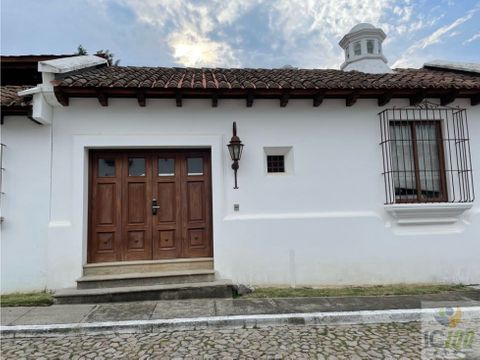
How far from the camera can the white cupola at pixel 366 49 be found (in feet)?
27.3

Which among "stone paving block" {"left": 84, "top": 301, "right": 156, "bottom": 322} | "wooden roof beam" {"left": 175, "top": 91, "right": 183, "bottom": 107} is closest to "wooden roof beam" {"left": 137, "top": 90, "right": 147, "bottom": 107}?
"wooden roof beam" {"left": 175, "top": 91, "right": 183, "bottom": 107}

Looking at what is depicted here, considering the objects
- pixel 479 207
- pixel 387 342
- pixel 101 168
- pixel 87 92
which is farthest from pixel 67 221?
pixel 479 207

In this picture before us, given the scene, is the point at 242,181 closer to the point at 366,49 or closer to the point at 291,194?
the point at 291,194

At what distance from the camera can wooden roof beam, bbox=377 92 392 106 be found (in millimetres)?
5656

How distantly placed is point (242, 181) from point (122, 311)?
118 inches

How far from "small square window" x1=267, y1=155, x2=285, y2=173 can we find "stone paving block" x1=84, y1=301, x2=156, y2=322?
130 inches

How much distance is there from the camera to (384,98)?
5734 mm

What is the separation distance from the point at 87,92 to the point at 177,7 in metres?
4.58

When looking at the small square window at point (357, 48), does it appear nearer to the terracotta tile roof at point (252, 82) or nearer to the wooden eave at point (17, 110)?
the terracotta tile roof at point (252, 82)

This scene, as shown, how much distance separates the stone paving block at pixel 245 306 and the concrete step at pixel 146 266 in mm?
917

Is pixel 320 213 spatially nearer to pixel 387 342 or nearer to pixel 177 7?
pixel 387 342

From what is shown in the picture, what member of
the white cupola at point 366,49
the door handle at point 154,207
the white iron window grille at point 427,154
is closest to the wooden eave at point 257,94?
the white iron window grille at point 427,154

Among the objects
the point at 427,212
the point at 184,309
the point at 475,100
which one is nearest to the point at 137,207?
the point at 184,309

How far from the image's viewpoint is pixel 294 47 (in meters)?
9.79
